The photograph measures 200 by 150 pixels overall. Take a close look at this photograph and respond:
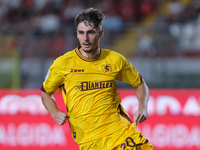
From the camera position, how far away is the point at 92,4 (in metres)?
10.9

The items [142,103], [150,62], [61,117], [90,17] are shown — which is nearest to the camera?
[61,117]

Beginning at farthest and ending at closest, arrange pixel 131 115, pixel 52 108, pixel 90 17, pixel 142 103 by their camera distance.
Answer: pixel 131 115 → pixel 142 103 → pixel 52 108 → pixel 90 17

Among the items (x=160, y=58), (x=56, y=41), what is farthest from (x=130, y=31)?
(x=56, y=41)

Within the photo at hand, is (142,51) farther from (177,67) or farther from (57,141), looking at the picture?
(57,141)

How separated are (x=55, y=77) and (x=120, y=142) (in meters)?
0.96

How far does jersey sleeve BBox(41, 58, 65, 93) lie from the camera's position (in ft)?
11.5

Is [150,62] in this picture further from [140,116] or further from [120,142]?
[120,142]

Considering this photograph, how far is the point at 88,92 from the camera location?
3469 mm

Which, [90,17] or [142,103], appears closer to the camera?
[90,17]

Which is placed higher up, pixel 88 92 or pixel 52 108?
pixel 88 92

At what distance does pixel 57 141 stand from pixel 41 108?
76cm

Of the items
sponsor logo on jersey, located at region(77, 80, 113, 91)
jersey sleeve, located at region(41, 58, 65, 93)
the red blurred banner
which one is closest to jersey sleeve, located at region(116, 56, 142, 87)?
sponsor logo on jersey, located at region(77, 80, 113, 91)

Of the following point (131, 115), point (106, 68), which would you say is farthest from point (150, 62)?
point (106, 68)

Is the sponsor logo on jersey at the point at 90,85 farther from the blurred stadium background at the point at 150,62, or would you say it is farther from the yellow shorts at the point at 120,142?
the blurred stadium background at the point at 150,62
